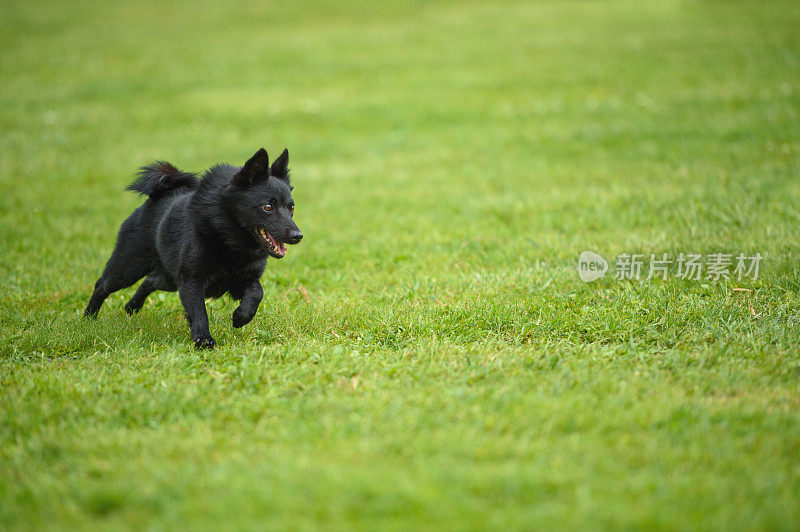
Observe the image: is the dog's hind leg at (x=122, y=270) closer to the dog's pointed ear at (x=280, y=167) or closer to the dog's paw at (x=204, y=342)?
the dog's paw at (x=204, y=342)

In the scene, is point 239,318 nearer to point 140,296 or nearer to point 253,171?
point 253,171

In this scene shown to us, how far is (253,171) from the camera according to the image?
16.0 feet

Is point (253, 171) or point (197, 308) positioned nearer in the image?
point (253, 171)

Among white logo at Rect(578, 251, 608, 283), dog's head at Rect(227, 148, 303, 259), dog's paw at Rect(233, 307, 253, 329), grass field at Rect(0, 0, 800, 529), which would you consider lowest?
white logo at Rect(578, 251, 608, 283)

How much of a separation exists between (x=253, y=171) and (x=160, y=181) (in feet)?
3.74

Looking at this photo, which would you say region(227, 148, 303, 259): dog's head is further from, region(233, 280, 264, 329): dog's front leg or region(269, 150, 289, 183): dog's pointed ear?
region(233, 280, 264, 329): dog's front leg

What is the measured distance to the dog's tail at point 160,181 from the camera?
5.52m

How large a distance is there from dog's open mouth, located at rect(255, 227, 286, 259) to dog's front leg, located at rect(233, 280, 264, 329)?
0.44 meters

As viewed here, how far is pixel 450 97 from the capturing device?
16234mm

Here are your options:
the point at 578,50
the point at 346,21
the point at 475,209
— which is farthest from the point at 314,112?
the point at 346,21

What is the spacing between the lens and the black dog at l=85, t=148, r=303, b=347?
16.0 feet

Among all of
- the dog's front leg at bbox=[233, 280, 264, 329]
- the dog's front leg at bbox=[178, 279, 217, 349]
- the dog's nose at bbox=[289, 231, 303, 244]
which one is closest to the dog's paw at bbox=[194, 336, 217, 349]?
the dog's front leg at bbox=[178, 279, 217, 349]

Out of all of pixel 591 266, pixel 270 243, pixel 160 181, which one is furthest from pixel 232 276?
pixel 591 266

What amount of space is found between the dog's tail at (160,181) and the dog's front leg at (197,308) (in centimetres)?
102
